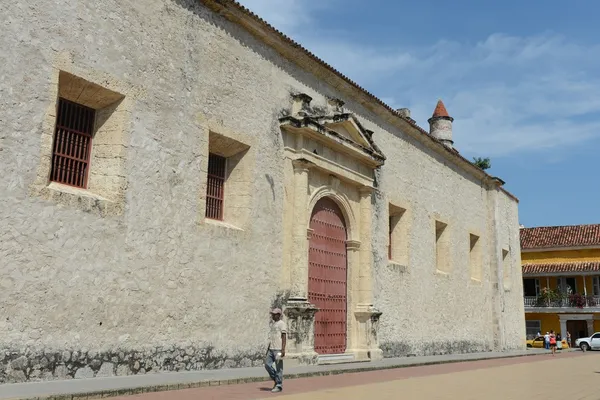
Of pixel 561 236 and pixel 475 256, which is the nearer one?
pixel 475 256

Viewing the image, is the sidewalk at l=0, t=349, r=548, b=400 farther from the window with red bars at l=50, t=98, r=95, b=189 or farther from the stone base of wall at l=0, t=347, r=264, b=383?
the window with red bars at l=50, t=98, r=95, b=189

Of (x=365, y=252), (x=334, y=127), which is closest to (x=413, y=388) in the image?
(x=365, y=252)

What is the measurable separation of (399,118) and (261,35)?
6.68m

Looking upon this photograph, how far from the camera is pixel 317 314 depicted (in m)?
13.4

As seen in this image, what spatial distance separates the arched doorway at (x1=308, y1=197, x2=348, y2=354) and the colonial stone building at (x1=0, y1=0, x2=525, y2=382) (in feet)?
0.16

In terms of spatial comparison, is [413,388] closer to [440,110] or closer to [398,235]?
[398,235]

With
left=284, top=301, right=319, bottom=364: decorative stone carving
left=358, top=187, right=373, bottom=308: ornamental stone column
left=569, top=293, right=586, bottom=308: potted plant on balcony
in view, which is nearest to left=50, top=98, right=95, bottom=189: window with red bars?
left=284, top=301, right=319, bottom=364: decorative stone carving

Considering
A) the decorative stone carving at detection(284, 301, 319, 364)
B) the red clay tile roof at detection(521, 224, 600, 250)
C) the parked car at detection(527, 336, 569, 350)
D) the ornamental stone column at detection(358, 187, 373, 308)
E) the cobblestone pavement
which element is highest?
the red clay tile roof at detection(521, 224, 600, 250)

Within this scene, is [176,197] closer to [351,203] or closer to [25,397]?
[25,397]

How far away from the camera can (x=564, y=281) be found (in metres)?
38.4

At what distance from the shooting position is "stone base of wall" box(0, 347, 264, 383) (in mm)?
7498

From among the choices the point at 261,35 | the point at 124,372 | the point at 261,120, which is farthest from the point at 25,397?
the point at 261,35

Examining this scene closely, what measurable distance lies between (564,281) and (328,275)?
29.8m

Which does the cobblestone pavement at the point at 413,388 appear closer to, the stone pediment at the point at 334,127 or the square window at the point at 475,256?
the stone pediment at the point at 334,127
